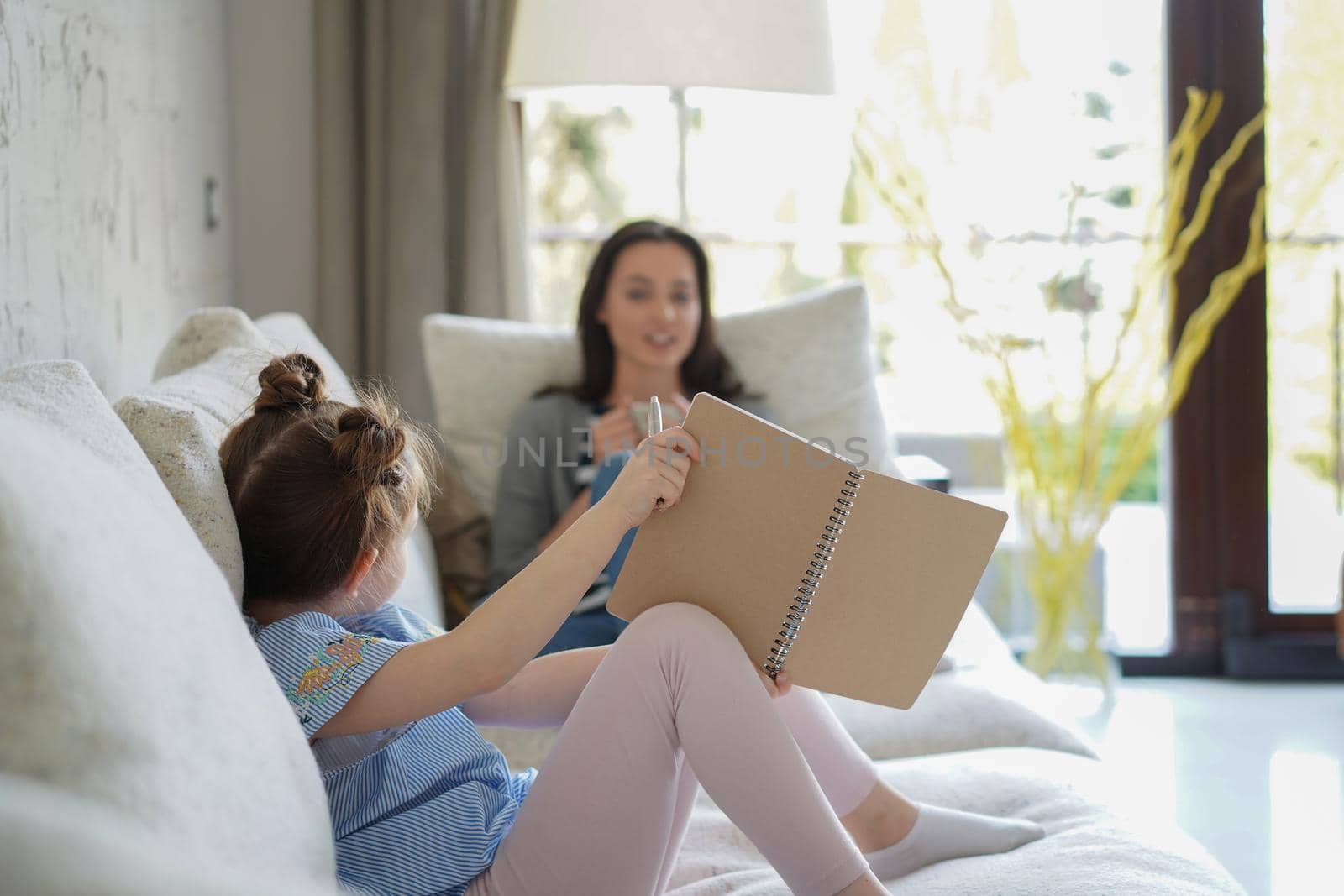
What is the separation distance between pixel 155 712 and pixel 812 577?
65cm

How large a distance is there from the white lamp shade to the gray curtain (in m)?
0.62

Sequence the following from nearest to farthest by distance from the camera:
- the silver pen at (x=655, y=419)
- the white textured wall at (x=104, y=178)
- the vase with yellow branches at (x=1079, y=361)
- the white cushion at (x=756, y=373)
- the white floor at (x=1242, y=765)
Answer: the silver pen at (x=655, y=419) → the white textured wall at (x=104, y=178) → the white floor at (x=1242, y=765) → the white cushion at (x=756, y=373) → the vase with yellow branches at (x=1079, y=361)

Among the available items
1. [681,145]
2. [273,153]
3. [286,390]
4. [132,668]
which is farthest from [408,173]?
[132,668]

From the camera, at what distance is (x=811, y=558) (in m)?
1.22

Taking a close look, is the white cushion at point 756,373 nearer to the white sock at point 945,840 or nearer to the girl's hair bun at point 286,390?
the white sock at point 945,840

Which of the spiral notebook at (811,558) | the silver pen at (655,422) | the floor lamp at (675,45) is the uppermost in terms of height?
the floor lamp at (675,45)

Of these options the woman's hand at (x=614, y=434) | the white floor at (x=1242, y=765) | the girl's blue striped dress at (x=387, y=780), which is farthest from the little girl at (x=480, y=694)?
the woman's hand at (x=614, y=434)

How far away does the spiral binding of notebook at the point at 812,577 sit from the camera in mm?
1202

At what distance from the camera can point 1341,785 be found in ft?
8.02

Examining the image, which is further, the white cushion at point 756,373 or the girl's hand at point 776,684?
the white cushion at point 756,373

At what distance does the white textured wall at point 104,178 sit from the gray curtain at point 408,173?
327mm

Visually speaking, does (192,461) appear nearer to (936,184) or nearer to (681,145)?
(681,145)

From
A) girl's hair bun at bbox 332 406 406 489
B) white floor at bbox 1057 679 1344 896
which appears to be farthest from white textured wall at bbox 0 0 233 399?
white floor at bbox 1057 679 1344 896

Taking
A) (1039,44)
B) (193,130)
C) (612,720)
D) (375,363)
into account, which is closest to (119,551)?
(612,720)
